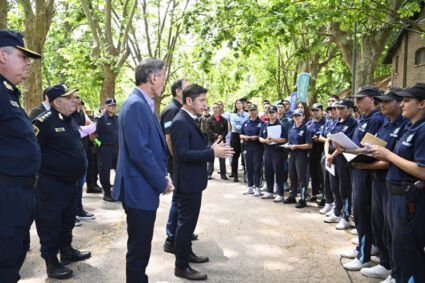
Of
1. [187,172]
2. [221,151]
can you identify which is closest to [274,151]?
[187,172]

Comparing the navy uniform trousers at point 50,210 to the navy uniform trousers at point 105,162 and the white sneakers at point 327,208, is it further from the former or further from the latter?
the white sneakers at point 327,208

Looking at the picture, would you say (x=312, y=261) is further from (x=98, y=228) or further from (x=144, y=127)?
(x=98, y=228)

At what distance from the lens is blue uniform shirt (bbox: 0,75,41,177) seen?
299 centimetres

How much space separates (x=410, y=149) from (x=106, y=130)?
6.68 m

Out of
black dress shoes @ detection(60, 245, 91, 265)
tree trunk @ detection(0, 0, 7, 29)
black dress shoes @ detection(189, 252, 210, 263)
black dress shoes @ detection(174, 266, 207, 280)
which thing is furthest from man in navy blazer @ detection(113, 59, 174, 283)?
tree trunk @ detection(0, 0, 7, 29)

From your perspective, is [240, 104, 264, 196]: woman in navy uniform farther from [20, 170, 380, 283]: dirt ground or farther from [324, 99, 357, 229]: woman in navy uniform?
[324, 99, 357, 229]: woman in navy uniform

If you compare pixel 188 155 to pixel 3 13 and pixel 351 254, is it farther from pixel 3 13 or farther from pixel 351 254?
pixel 3 13

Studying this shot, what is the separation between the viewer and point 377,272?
182 inches

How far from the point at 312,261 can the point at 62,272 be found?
311 cm

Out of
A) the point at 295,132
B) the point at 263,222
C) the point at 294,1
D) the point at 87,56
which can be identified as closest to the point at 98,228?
the point at 263,222

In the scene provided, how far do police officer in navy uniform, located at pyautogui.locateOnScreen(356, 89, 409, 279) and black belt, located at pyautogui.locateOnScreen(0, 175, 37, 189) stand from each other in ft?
10.1

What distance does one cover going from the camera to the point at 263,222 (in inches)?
278

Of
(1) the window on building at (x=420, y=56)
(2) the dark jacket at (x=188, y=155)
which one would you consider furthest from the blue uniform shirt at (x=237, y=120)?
(1) the window on building at (x=420, y=56)

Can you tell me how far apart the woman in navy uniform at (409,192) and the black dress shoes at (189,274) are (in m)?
2.07
